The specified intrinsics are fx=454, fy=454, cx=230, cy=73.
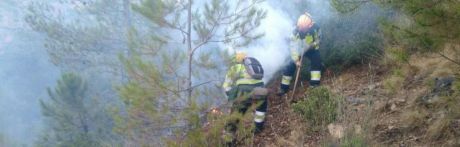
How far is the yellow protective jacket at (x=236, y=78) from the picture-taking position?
6.88 metres

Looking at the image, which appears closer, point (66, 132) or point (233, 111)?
point (233, 111)

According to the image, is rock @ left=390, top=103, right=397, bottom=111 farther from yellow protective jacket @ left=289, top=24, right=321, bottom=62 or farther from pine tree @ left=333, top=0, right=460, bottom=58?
pine tree @ left=333, top=0, right=460, bottom=58

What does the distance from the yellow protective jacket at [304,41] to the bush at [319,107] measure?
49.7 inches

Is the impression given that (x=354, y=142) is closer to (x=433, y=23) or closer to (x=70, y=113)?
(x=433, y=23)

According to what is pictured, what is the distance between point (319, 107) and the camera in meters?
6.45

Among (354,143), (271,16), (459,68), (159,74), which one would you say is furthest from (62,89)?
(459,68)

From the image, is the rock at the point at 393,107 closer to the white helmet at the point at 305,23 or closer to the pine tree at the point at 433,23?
the white helmet at the point at 305,23

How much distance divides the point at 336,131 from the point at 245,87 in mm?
1679

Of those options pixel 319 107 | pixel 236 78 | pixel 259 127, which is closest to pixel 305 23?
Answer: pixel 236 78

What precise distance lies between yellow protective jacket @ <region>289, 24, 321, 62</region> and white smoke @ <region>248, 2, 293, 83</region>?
136 centimetres

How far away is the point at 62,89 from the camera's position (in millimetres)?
14195

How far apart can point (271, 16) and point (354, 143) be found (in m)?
5.14

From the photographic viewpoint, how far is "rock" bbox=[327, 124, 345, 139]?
5.44 metres

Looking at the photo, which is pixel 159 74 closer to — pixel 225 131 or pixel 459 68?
pixel 225 131
